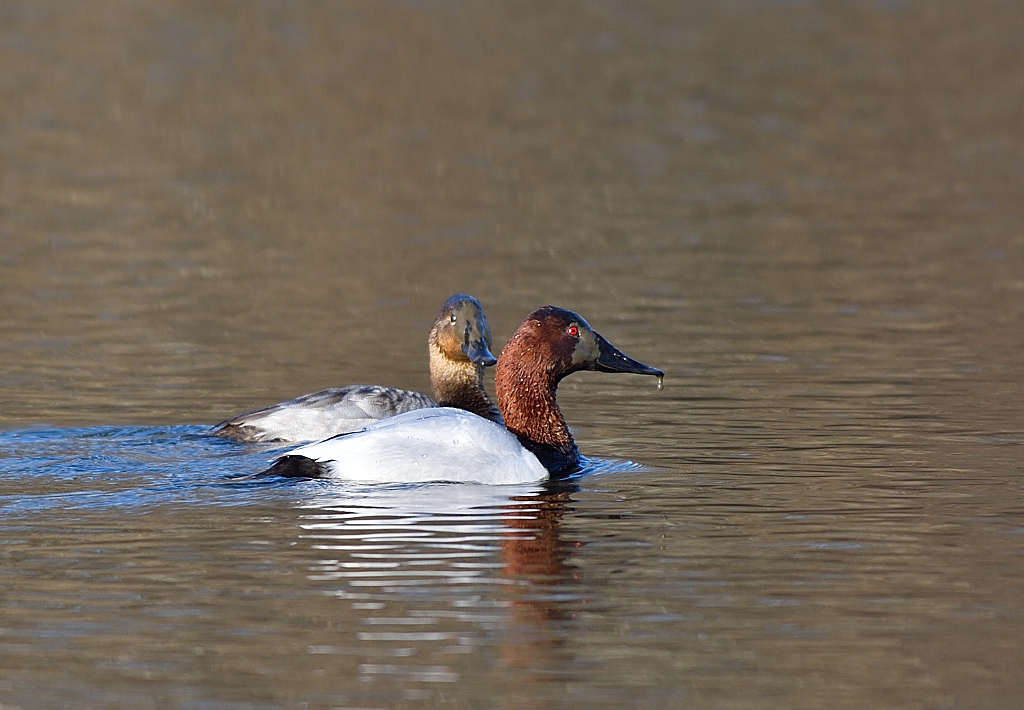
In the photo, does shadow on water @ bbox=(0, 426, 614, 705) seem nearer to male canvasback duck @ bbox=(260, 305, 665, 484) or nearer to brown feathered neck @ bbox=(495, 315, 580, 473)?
male canvasback duck @ bbox=(260, 305, 665, 484)

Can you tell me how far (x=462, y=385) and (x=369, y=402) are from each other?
962 mm

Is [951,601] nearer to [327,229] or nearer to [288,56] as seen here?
[327,229]

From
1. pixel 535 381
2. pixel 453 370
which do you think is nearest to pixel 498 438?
pixel 535 381

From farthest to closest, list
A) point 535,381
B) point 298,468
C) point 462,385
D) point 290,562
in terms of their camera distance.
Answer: point 462,385
point 535,381
point 298,468
point 290,562

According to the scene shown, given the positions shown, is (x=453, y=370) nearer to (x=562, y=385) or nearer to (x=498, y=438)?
(x=562, y=385)

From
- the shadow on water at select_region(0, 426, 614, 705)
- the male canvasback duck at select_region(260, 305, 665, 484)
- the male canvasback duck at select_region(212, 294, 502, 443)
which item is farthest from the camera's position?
the male canvasback duck at select_region(212, 294, 502, 443)

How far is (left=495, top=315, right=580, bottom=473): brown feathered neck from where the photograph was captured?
10.5 m

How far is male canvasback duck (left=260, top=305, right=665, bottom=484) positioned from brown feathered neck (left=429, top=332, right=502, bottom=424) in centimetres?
134

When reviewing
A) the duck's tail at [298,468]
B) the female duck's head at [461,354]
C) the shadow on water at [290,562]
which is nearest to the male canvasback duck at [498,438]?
the duck's tail at [298,468]

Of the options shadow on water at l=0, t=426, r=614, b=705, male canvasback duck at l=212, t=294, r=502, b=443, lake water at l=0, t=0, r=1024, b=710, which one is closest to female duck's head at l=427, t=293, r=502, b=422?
male canvasback duck at l=212, t=294, r=502, b=443

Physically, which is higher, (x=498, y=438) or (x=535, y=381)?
(x=535, y=381)

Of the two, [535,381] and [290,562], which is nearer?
[290,562]

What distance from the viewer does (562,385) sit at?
13555mm

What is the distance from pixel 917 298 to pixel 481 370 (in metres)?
5.48
